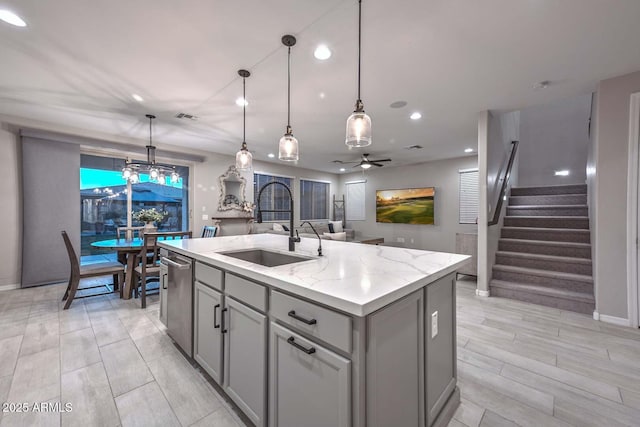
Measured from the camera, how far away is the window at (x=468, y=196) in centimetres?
627

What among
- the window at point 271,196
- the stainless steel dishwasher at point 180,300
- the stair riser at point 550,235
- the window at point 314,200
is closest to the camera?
the stainless steel dishwasher at point 180,300

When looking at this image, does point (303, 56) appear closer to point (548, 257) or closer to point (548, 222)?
point (548, 257)

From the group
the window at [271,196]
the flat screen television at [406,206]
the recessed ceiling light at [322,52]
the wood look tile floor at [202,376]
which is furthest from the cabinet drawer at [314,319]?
the flat screen television at [406,206]

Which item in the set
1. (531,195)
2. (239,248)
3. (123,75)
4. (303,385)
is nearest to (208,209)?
(123,75)

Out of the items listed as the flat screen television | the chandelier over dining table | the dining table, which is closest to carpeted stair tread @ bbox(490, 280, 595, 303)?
the flat screen television

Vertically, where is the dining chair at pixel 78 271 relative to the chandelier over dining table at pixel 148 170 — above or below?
below

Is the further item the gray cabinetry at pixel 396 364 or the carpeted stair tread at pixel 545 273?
the carpeted stair tread at pixel 545 273

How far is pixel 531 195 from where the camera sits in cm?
536

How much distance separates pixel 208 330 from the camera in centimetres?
177

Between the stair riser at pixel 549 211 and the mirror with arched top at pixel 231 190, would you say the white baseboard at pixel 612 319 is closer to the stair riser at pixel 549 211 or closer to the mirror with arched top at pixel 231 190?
the stair riser at pixel 549 211

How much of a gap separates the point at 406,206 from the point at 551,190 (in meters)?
3.13

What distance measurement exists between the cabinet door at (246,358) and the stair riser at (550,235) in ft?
15.6

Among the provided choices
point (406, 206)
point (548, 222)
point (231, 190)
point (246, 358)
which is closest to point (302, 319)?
point (246, 358)

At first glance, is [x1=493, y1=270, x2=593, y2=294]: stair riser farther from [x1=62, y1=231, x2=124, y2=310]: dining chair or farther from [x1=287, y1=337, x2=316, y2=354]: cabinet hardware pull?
[x1=62, y1=231, x2=124, y2=310]: dining chair
